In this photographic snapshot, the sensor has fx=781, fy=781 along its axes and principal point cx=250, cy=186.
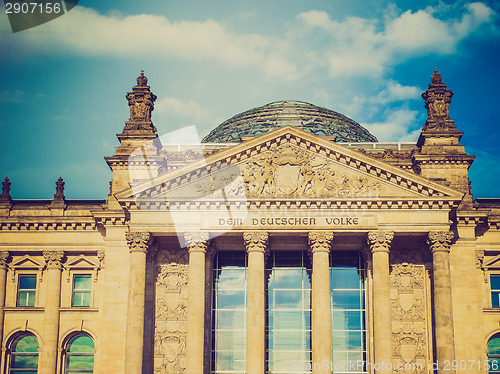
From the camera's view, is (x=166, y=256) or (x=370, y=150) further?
(x=370, y=150)

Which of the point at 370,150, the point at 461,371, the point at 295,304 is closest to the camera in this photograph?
the point at 461,371

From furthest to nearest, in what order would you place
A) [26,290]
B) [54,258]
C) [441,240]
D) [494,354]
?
1. [26,290]
2. [54,258]
3. [494,354]
4. [441,240]

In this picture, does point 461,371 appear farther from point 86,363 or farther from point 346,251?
point 86,363

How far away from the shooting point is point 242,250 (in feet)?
179

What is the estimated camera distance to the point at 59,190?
194 feet

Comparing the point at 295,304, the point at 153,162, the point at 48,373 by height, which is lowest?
the point at 48,373

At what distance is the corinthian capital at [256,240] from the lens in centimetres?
5075

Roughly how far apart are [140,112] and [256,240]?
14.9 metres

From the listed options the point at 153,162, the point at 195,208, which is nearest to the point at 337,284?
the point at 195,208

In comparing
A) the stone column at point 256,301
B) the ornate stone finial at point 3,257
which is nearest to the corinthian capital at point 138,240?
the stone column at point 256,301

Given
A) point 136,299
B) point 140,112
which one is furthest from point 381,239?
point 140,112

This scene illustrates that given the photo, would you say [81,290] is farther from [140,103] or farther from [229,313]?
[140,103]

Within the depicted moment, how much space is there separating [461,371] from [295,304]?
38.2 ft

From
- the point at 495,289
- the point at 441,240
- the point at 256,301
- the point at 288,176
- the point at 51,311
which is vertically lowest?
the point at 51,311
